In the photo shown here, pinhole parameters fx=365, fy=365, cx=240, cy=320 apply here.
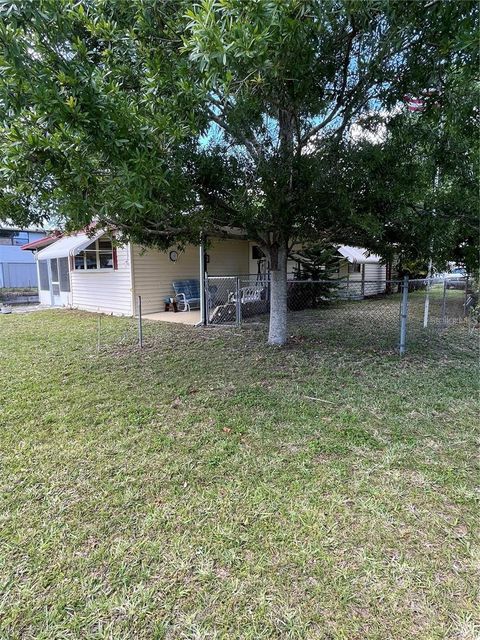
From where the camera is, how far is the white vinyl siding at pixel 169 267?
11.3 meters

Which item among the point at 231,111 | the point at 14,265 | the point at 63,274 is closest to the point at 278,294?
the point at 231,111

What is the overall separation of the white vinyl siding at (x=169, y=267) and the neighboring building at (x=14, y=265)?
1201cm

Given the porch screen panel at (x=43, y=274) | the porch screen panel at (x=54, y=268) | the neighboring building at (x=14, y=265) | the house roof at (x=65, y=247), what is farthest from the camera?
the neighboring building at (x=14, y=265)

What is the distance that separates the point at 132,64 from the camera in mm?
4152

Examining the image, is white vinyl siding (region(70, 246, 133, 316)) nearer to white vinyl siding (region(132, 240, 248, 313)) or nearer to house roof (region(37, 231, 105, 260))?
white vinyl siding (region(132, 240, 248, 313))

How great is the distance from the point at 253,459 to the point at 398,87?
4740 mm

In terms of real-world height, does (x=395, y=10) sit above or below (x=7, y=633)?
above

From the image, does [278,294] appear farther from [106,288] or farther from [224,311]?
[106,288]

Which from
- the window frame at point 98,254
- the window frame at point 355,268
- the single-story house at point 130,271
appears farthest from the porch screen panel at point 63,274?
the window frame at point 355,268

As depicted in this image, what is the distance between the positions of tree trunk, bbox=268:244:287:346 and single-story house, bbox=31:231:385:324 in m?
3.00

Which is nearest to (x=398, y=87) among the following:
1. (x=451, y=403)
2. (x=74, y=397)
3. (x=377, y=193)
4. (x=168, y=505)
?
(x=377, y=193)

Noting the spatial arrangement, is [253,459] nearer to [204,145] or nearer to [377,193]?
[377,193]

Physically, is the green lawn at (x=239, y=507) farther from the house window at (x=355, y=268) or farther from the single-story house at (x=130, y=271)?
the house window at (x=355, y=268)

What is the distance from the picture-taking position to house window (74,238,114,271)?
11992 mm
